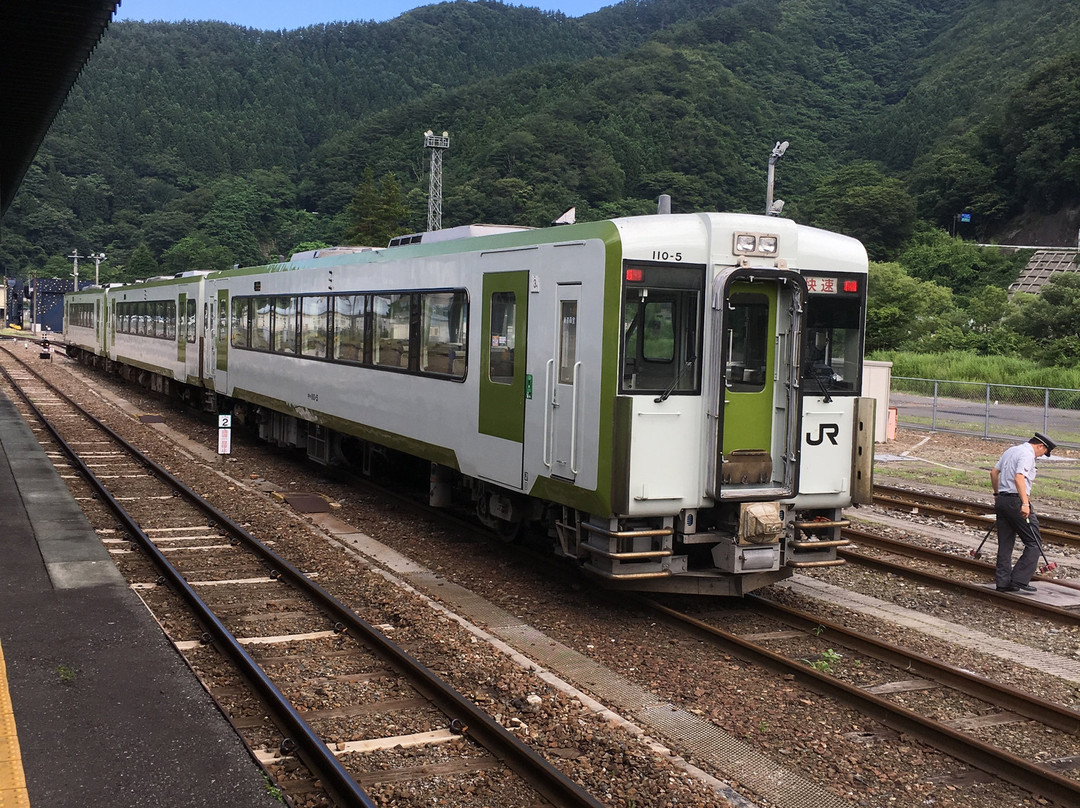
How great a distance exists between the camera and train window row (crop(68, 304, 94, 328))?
1587 inches

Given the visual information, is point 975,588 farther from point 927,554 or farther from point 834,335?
point 834,335

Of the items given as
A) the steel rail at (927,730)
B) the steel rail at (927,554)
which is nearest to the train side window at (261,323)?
the steel rail at (927,554)

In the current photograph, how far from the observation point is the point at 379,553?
A: 11164mm

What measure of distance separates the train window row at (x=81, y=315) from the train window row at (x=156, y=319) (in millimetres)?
6484

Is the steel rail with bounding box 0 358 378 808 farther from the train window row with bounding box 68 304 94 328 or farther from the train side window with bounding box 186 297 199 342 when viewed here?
the train window row with bounding box 68 304 94 328

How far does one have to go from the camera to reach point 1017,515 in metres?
9.76

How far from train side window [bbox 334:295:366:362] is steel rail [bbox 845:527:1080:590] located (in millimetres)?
6505

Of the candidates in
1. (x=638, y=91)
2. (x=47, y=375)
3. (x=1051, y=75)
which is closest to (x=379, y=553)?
(x=47, y=375)

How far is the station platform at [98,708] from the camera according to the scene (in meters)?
5.02

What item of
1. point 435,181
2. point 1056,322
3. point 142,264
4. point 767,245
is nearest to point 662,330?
point 767,245

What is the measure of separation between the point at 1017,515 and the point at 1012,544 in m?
0.29

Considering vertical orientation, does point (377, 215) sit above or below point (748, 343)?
above

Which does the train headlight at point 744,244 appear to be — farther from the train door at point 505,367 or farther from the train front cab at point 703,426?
the train door at point 505,367

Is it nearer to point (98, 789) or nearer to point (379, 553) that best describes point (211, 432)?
point (379, 553)
